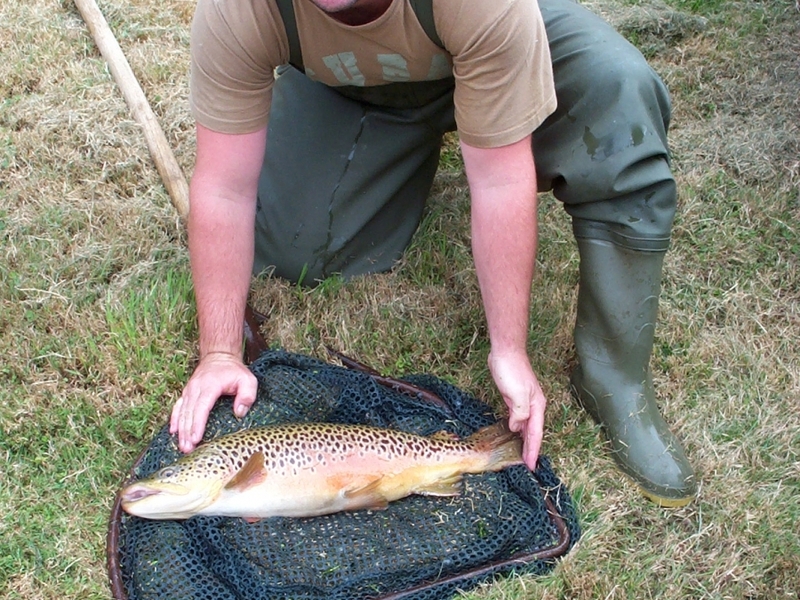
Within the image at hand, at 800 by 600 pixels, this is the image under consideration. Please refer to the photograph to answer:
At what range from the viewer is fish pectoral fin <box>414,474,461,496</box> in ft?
8.38

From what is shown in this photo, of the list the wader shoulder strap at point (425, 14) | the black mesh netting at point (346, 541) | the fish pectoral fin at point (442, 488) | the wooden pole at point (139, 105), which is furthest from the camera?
the wooden pole at point (139, 105)

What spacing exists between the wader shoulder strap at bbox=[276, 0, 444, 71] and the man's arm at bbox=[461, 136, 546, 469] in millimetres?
345

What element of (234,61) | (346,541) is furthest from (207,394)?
(234,61)

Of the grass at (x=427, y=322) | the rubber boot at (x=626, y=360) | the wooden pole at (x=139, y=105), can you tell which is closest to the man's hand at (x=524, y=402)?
the grass at (x=427, y=322)

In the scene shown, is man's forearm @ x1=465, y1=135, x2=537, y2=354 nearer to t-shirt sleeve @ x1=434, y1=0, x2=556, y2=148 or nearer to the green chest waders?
t-shirt sleeve @ x1=434, y1=0, x2=556, y2=148

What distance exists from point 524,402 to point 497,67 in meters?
0.98

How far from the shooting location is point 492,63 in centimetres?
243

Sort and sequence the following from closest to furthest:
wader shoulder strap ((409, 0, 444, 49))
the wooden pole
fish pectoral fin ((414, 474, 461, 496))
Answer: wader shoulder strap ((409, 0, 444, 49)) → fish pectoral fin ((414, 474, 461, 496)) → the wooden pole

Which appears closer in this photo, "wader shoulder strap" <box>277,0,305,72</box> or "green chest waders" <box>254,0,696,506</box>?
"wader shoulder strap" <box>277,0,305,72</box>

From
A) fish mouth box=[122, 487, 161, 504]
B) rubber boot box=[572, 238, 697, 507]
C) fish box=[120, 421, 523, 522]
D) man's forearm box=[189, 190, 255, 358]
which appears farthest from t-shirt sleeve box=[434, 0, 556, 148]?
fish mouth box=[122, 487, 161, 504]

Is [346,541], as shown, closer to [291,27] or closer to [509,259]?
[509,259]

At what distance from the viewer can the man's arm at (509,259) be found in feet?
8.48

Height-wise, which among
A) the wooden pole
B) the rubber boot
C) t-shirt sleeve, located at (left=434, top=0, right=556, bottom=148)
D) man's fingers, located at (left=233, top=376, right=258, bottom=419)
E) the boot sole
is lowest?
the boot sole

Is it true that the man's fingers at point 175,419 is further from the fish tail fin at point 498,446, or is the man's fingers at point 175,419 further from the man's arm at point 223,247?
the fish tail fin at point 498,446
